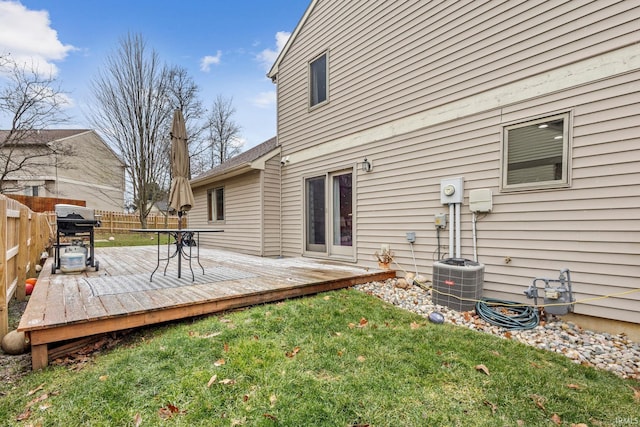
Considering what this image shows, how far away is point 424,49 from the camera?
4.73 metres

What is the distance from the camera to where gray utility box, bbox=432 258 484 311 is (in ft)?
11.9

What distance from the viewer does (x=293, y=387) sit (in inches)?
78.6

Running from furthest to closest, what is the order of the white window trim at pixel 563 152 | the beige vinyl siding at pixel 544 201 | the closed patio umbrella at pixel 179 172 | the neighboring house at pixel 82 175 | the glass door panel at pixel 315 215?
1. the neighboring house at pixel 82 175
2. the glass door panel at pixel 315 215
3. the closed patio umbrella at pixel 179 172
4. the white window trim at pixel 563 152
5. the beige vinyl siding at pixel 544 201

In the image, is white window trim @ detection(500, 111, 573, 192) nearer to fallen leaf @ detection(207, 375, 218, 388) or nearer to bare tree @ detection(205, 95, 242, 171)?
fallen leaf @ detection(207, 375, 218, 388)

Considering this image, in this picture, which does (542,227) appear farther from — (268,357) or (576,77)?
(268,357)

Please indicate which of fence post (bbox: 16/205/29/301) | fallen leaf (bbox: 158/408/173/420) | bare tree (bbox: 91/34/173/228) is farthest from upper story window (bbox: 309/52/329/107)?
bare tree (bbox: 91/34/173/228)

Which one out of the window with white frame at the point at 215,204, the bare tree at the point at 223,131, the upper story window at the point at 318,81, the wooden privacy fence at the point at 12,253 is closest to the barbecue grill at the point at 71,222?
the wooden privacy fence at the point at 12,253

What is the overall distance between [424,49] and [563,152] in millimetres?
2630

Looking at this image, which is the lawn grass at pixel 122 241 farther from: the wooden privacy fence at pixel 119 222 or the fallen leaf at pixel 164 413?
the fallen leaf at pixel 164 413

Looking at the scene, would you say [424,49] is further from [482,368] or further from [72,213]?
[72,213]

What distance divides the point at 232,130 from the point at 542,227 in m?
21.3

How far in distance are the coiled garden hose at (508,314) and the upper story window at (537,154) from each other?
1.48 m

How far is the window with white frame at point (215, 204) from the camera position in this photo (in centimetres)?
927

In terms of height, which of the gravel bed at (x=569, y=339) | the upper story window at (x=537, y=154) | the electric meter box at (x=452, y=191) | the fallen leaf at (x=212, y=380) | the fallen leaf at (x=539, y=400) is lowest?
the gravel bed at (x=569, y=339)
